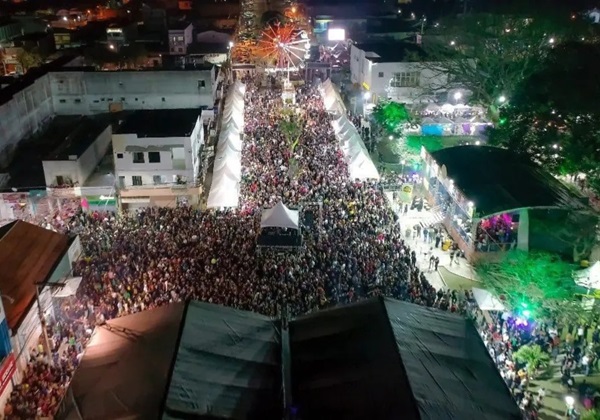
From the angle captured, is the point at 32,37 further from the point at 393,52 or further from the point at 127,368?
the point at 127,368

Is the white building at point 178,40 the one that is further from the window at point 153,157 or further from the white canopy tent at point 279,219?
the white canopy tent at point 279,219

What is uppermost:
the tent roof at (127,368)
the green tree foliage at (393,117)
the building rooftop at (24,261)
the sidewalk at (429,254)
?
the tent roof at (127,368)

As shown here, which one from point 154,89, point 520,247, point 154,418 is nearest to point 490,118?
point 520,247

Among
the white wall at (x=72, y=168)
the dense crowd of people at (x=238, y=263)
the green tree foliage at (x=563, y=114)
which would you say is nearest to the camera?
the dense crowd of people at (x=238, y=263)

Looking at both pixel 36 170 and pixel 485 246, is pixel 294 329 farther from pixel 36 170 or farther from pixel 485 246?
pixel 36 170

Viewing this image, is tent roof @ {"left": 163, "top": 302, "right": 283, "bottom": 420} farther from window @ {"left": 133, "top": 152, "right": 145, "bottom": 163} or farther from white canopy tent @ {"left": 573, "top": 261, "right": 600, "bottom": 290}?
window @ {"left": 133, "top": 152, "right": 145, "bottom": 163}

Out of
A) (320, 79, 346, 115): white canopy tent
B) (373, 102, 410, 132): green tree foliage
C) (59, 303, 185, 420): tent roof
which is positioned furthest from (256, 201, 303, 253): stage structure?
(373, 102, 410, 132): green tree foliage

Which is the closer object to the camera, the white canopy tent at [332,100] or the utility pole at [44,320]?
the utility pole at [44,320]

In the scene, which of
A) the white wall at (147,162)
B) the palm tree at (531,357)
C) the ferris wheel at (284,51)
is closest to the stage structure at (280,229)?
the white wall at (147,162)
